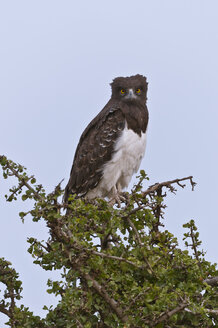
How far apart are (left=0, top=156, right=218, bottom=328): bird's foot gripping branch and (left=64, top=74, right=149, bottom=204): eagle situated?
3096mm

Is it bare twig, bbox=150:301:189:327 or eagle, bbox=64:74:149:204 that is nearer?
bare twig, bbox=150:301:189:327

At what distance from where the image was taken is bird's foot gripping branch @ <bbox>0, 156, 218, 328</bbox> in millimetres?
6277

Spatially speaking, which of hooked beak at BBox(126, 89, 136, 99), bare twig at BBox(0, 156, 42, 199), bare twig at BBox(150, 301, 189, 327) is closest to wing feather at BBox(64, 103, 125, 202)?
hooked beak at BBox(126, 89, 136, 99)

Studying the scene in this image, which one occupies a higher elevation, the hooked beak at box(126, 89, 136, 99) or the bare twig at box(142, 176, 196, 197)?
the hooked beak at box(126, 89, 136, 99)

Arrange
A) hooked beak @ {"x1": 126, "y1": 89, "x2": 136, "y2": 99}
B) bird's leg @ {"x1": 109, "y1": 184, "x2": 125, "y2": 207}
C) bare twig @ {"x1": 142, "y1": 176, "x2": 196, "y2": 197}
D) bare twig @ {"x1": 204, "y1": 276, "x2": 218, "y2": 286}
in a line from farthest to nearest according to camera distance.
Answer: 1. hooked beak @ {"x1": 126, "y1": 89, "x2": 136, "y2": 99}
2. bird's leg @ {"x1": 109, "y1": 184, "x2": 125, "y2": 207}
3. bare twig @ {"x1": 142, "y1": 176, "x2": 196, "y2": 197}
4. bare twig @ {"x1": 204, "y1": 276, "x2": 218, "y2": 286}

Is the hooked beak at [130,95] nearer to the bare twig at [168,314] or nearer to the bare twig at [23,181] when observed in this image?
the bare twig at [23,181]

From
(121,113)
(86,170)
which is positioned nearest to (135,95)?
(121,113)

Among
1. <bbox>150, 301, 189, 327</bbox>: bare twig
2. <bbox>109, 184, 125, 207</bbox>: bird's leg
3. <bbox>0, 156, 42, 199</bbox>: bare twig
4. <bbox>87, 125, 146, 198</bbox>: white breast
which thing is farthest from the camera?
<bbox>87, 125, 146, 198</bbox>: white breast

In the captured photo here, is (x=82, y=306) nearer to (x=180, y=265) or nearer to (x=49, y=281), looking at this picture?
(x=49, y=281)

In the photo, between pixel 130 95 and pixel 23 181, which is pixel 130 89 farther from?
pixel 23 181

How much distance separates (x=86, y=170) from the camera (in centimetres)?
1060

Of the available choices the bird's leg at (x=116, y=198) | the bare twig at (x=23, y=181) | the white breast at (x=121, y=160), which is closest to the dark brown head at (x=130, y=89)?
the white breast at (x=121, y=160)

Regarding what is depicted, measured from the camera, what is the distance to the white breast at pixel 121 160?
10500 mm

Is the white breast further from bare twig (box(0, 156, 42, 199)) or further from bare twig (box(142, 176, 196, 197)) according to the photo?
bare twig (box(0, 156, 42, 199))
